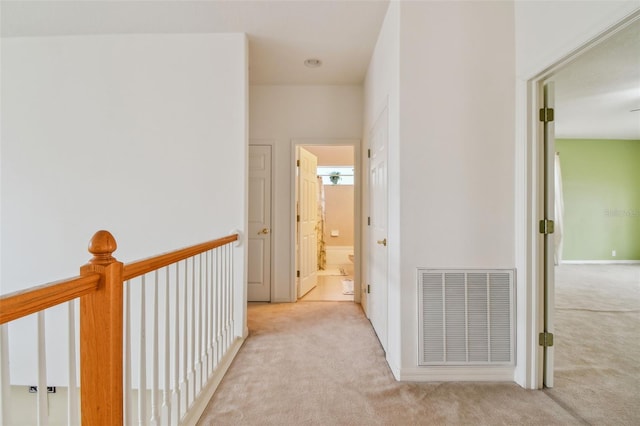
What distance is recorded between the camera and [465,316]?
1.98 meters

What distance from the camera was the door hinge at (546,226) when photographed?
1.90m

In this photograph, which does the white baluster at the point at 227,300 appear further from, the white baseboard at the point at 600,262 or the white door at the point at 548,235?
the white baseboard at the point at 600,262

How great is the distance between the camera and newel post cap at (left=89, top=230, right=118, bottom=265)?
95 centimetres

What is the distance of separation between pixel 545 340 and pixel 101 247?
8.02 ft

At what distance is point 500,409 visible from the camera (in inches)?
66.1

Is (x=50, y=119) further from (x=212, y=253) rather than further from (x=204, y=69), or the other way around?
(x=212, y=253)

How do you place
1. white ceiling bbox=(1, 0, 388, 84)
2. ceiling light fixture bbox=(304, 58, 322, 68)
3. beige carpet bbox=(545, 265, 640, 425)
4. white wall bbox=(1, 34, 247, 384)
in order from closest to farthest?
beige carpet bbox=(545, 265, 640, 425)
white ceiling bbox=(1, 0, 388, 84)
white wall bbox=(1, 34, 247, 384)
ceiling light fixture bbox=(304, 58, 322, 68)

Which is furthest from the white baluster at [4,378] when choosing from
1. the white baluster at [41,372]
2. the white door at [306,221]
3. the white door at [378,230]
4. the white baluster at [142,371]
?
the white door at [306,221]

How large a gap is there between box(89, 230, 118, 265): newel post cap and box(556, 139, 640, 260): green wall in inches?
303

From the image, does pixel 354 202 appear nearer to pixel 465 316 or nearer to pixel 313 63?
pixel 313 63

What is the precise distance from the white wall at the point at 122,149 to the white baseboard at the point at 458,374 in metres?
1.64

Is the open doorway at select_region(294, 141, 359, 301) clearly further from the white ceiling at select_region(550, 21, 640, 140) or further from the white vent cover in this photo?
the white ceiling at select_region(550, 21, 640, 140)

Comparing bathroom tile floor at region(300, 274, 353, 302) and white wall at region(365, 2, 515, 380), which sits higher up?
white wall at region(365, 2, 515, 380)

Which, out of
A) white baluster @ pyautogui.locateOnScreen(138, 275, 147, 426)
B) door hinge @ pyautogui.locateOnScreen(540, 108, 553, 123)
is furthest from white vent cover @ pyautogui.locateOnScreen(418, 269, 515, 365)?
white baluster @ pyautogui.locateOnScreen(138, 275, 147, 426)
